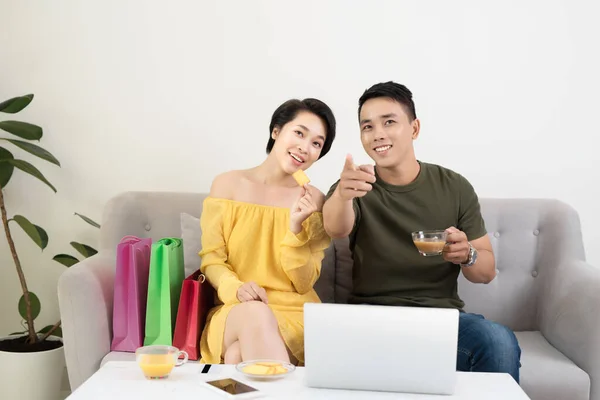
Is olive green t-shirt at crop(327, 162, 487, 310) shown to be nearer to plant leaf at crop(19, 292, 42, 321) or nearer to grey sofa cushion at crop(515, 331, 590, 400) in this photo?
grey sofa cushion at crop(515, 331, 590, 400)

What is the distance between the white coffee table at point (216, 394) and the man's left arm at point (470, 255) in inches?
23.2

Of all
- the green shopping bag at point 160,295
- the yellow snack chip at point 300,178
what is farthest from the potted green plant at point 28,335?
the yellow snack chip at point 300,178

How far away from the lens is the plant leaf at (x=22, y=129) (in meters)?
2.94

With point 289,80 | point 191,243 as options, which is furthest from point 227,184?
point 289,80

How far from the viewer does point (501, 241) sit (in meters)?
2.82

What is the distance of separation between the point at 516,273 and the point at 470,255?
0.62 metres

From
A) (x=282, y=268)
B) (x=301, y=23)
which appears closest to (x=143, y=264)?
(x=282, y=268)

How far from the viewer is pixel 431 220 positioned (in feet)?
7.82

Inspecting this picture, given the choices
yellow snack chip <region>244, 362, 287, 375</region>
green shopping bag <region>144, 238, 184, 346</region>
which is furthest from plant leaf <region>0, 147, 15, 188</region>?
yellow snack chip <region>244, 362, 287, 375</region>

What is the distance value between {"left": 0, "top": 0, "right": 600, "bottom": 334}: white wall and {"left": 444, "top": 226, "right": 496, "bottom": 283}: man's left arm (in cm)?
82

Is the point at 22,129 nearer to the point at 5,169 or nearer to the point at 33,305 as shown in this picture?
the point at 5,169

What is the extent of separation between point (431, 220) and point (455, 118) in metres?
0.92

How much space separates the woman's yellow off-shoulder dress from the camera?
7.50 ft

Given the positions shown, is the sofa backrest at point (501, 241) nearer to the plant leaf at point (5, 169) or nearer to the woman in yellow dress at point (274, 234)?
the woman in yellow dress at point (274, 234)
